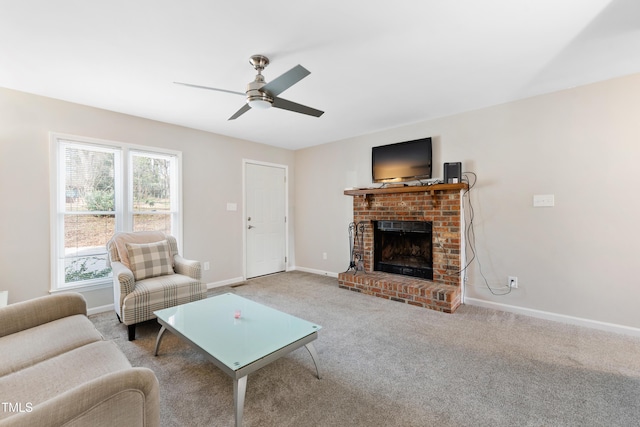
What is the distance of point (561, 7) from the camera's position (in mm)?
1627

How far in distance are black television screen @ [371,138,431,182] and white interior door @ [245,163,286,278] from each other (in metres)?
1.85

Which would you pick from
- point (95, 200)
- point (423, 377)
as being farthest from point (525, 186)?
point (95, 200)

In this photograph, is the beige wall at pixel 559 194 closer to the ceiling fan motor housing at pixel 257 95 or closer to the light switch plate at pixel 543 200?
the light switch plate at pixel 543 200

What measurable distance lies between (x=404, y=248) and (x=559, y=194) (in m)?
1.87

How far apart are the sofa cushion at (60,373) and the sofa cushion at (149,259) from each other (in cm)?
152

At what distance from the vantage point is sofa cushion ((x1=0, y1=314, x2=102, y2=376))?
1258 mm

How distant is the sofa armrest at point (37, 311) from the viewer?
4.94 feet

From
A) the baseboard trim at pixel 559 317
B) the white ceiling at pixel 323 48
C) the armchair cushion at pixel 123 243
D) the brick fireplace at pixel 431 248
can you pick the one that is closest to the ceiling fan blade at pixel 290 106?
the white ceiling at pixel 323 48

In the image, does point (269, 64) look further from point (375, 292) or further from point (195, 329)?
point (375, 292)

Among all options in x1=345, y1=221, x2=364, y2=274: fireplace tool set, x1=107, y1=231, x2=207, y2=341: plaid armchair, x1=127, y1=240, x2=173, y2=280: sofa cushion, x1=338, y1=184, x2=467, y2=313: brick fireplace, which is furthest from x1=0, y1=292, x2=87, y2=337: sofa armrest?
x1=345, y1=221, x2=364, y2=274: fireplace tool set

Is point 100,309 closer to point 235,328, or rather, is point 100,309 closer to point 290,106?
point 235,328

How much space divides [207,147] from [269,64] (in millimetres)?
2210

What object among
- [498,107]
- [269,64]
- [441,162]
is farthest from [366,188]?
[269,64]

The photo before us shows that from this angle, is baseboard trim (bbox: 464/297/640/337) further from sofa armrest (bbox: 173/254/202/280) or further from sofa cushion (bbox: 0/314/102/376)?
sofa cushion (bbox: 0/314/102/376)
